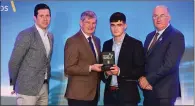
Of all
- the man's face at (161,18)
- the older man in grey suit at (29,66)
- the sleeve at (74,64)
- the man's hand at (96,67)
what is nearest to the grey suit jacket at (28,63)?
the older man in grey suit at (29,66)

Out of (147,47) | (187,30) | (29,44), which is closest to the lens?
(29,44)

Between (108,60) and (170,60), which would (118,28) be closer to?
(108,60)

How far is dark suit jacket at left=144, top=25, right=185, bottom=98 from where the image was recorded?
2.74 meters

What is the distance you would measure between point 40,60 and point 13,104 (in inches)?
40.4

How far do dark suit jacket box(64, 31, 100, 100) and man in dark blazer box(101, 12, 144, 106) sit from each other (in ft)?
0.61

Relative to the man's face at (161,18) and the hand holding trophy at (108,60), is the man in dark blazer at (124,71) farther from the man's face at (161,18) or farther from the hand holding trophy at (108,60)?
the man's face at (161,18)

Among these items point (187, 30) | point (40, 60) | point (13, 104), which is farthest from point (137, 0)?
point (13, 104)

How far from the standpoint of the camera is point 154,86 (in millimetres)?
2838

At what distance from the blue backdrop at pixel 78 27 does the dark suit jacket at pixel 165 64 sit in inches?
22.8

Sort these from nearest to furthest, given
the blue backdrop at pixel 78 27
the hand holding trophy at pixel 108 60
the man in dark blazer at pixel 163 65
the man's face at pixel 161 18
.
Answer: the hand holding trophy at pixel 108 60 → the man in dark blazer at pixel 163 65 → the man's face at pixel 161 18 → the blue backdrop at pixel 78 27

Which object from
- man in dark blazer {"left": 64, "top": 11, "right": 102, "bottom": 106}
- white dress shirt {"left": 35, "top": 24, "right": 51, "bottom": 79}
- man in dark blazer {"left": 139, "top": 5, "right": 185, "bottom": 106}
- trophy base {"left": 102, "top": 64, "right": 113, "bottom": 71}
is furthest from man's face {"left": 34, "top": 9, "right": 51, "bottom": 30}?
man in dark blazer {"left": 139, "top": 5, "right": 185, "bottom": 106}

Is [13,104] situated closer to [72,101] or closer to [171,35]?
[72,101]

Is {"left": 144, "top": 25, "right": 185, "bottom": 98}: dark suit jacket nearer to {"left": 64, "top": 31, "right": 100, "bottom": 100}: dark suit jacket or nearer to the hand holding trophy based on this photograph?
the hand holding trophy

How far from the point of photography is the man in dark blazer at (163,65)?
2.75 metres
